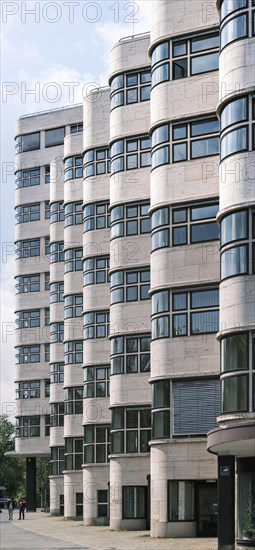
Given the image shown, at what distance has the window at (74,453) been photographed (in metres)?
74.2

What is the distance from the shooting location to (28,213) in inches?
3802

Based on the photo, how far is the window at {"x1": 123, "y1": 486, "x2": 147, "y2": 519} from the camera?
56.0 m

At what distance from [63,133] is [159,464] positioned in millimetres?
50748

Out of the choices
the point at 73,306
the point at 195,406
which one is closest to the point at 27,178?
the point at 73,306

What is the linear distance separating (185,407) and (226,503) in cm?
902

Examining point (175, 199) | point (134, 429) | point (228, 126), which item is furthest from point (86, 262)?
point (228, 126)

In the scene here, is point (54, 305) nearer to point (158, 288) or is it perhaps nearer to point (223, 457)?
point (158, 288)

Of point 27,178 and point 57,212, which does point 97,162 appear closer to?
point 57,212

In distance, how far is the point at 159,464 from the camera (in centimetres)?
5012

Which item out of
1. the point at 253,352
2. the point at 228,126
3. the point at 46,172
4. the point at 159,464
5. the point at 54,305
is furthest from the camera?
the point at 46,172

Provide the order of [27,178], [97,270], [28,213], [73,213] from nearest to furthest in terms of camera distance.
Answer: [97,270], [73,213], [28,213], [27,178]

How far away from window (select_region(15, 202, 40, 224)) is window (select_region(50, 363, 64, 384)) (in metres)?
14.4

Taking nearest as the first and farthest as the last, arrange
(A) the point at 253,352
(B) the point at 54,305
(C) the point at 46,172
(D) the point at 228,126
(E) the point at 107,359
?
(A) the point at 253,352
(D) the point at 228,126
(E) the point at 107,359
(B) the point at 54,305
(C) the point at 46,172

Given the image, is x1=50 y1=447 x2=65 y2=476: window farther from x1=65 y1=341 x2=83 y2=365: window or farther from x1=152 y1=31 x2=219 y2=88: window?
x1=152 y1=31 x2=219 y2=88: window
